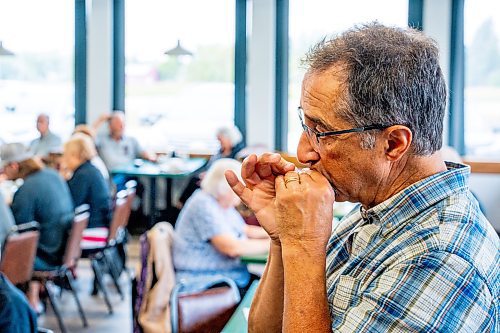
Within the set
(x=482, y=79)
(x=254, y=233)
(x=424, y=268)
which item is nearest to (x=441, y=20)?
(x=482, y=79)

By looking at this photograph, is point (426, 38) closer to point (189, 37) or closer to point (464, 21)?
point (464, 21)

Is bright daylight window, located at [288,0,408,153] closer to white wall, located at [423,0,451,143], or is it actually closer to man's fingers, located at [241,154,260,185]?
white wall, located at [423,0,451,143]

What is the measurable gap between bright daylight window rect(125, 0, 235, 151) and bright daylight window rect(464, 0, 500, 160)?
267cm

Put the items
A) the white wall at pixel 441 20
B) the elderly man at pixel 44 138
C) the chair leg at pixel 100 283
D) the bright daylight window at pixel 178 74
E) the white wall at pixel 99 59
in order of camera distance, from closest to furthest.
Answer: the chair leg at pixel 100 283 → the white wall at pixel 441 20 → the elderly man at pixel 44 138 → the white wall at pixel 99 59 → the bright daylight window at pixel 178 74

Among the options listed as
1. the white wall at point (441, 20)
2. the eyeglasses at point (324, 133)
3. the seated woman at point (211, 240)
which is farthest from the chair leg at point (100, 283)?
the eyeglasses at point (324, 133)

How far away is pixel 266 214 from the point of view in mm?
1535

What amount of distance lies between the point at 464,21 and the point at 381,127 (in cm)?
747

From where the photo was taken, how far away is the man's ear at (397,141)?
1.24 m

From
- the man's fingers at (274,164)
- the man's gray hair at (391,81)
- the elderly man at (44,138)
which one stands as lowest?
the elderly man at (44,138)

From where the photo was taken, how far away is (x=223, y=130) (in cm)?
806

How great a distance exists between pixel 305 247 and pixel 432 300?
9.5 inches

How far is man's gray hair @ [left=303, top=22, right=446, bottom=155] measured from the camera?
4.04 feet

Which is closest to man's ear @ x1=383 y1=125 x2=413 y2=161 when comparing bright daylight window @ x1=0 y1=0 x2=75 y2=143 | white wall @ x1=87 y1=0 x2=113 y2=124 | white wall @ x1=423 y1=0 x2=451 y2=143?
white wall @ x1=423 y1=0 x2=451 y2=143

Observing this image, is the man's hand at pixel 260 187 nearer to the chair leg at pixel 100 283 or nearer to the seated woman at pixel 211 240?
the seated woman at pixel 211 240
